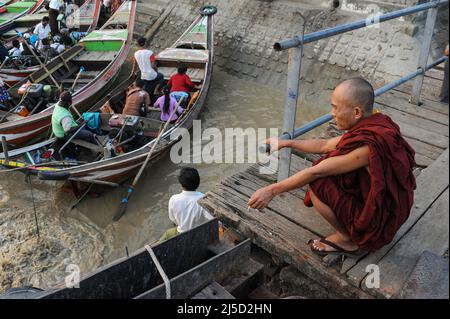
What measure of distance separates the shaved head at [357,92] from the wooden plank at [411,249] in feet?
2.46

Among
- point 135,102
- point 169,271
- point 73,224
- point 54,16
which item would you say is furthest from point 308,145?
point 54,16

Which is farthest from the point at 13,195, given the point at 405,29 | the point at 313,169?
the point at 405,29

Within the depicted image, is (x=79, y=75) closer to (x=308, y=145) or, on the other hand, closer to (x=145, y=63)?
(x=145, y=63)

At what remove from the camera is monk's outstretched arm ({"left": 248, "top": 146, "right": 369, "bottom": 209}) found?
2256 millimetres

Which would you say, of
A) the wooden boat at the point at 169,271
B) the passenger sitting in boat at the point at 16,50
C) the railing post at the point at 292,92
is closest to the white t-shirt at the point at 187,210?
the wooden boat at the point at 169,271

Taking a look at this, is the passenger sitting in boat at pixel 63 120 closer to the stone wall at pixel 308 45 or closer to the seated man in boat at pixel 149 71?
the seated man in boat at pixel 149 71

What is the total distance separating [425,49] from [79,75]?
7.67 meters

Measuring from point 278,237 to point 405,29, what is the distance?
24.6ft
